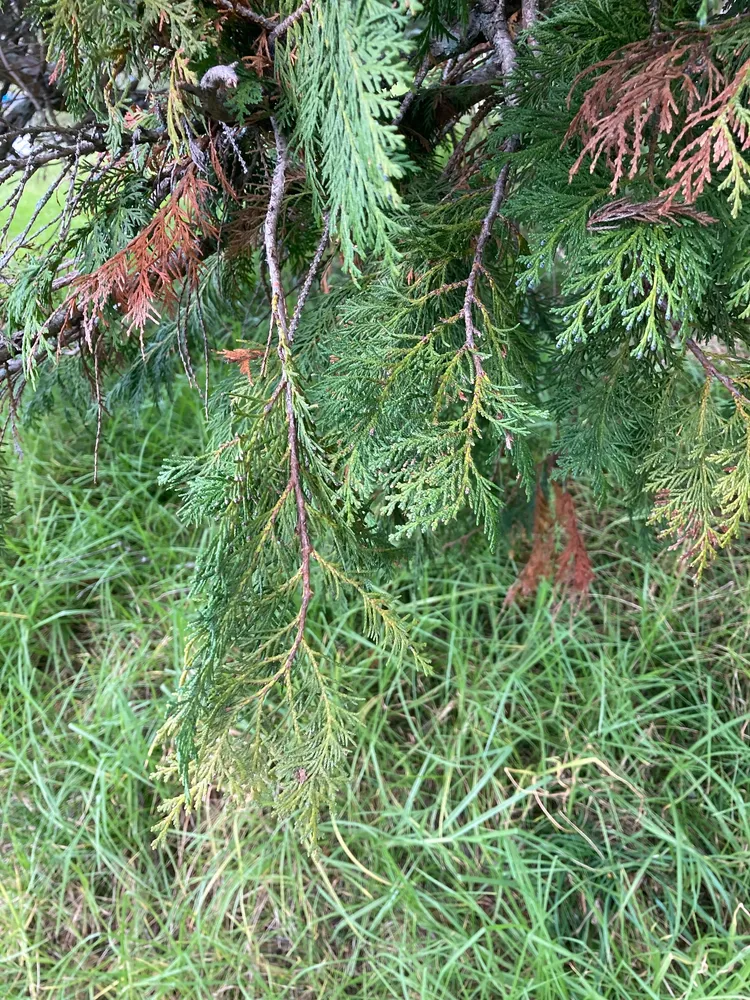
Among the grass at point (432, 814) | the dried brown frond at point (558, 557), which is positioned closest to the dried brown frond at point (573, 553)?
the dried brown frond at point (558, 557)

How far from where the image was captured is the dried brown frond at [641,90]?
66 centimetres

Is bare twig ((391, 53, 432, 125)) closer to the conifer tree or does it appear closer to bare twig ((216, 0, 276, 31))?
the conifer tree

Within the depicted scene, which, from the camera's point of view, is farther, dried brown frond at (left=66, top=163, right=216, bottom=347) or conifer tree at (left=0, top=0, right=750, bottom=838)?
dried brown frond at (left=66, top=163, right=216, bottom=347)

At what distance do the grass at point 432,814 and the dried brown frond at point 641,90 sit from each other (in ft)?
4.45

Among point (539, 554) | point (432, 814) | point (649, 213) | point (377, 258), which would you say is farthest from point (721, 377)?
point (432, 814)

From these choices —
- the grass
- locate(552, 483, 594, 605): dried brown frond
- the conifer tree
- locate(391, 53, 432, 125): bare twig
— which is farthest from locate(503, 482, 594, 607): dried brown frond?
locate(391, 53, 432, 125): bare twig

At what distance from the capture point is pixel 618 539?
6.75 feet

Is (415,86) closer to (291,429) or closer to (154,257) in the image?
(154,257)

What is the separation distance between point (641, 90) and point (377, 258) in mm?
440

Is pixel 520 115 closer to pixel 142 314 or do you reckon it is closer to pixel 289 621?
pixel 142 314

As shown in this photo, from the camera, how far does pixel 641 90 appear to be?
66 cm

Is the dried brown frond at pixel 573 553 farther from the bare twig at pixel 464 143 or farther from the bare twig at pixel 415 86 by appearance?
the bare twig at pixel 415 86

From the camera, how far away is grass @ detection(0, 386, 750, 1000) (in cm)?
153

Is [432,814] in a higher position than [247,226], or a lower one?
lower
